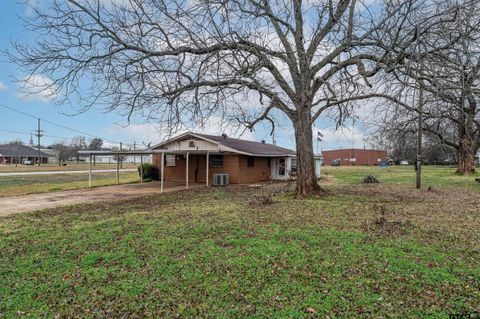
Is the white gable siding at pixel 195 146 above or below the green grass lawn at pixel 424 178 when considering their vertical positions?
above

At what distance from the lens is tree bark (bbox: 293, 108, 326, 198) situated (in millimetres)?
11828

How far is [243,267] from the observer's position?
445 centimetres

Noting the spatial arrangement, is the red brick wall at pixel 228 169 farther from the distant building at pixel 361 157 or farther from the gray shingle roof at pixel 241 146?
the distant building at pixel 361 157

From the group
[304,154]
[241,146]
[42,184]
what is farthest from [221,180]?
[42,184]

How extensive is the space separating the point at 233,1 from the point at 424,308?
8148 millimetres

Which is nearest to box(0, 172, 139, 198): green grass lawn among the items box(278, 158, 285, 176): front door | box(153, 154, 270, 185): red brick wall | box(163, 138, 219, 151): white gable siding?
box(153, 154, 270, 185): red brick wall

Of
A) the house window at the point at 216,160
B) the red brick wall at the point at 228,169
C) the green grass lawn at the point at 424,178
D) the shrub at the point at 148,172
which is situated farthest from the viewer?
the shrub at the point at 148,172

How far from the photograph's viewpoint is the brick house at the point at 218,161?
2003 cm

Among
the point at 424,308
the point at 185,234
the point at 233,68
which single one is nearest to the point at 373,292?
the point at 424,308

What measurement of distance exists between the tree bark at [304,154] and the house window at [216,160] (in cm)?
938

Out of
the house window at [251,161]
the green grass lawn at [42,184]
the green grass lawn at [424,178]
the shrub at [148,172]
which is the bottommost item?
the green grass lawn at [42,184]

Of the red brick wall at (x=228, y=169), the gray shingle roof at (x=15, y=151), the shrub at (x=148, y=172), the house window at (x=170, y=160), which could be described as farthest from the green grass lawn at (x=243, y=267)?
the gray shingle roof at (x=15, y=151)

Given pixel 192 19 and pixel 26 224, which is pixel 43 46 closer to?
pixel 192 19

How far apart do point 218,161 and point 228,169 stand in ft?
Result: 3.10
